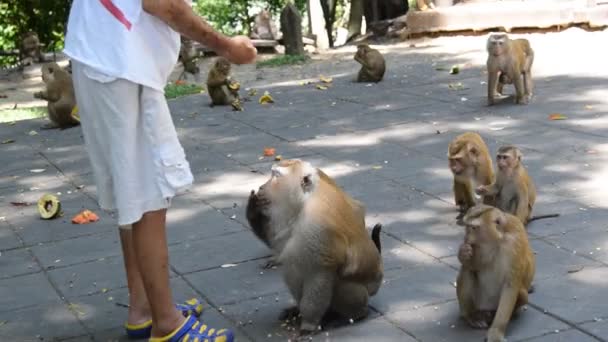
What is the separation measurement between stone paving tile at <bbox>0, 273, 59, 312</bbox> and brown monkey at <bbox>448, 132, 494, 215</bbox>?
107 inches

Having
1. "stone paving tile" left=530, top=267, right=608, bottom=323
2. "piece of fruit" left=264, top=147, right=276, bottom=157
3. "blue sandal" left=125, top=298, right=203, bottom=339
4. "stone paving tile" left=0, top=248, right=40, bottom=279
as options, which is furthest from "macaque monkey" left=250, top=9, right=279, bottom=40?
"blue sandal" left=125, top=298, right=203, bottom=339

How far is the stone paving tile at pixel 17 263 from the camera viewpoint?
6095mm

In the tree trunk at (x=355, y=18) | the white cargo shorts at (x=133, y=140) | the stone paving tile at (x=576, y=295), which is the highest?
the white cargo shorts at (x=133, y=140)

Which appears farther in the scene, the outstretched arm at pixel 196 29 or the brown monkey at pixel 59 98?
the brown monkey at pixel 59 98

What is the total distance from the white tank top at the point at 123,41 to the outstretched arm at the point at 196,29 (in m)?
0.08

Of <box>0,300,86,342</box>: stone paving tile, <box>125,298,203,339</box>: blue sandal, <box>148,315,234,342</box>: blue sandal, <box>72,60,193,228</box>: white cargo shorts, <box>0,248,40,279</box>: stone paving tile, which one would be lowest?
<box>0,248,40,279</box>: stone paving tile

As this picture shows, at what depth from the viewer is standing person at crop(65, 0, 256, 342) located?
4.21 meters

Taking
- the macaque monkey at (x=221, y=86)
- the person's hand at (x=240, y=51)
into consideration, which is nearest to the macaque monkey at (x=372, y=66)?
the macaque monkey at (x=221, y=86)

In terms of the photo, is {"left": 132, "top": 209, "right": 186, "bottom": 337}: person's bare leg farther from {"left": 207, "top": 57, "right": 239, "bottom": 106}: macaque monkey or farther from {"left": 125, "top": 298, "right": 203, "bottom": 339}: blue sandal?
{"left": 207, "top": 57, "right": 239, "bottom": 106}: macaque monkey

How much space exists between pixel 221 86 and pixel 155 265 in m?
7.62

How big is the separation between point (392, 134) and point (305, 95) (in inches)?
124

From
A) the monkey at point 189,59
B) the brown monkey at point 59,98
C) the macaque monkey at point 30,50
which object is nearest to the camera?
the brown monkey at point 59,98

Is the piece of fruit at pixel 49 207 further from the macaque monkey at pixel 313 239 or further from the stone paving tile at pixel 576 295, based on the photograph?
the stone paving tile at pixel 576 295

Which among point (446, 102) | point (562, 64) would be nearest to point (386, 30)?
point (562, 64)
